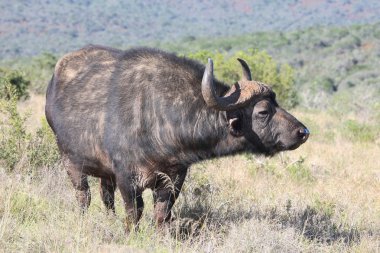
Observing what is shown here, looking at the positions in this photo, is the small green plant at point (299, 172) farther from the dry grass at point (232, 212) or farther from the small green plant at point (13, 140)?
the small green plant at point (13, 140)

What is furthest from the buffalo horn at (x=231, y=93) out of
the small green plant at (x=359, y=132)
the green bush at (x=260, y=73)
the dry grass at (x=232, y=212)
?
the green bush at (x=260, y=73)

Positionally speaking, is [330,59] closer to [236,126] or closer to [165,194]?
[236,126]

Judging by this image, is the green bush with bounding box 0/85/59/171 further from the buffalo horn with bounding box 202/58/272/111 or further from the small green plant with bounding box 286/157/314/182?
the small green plant with bounding box 286/157/314/182

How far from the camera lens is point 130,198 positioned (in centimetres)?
599

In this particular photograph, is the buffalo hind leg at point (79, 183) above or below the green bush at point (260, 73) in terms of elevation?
above

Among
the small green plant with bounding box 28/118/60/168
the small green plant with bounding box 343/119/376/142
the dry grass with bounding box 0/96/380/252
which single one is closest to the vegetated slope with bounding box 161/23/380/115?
the small green plant with bounding box 343/119/376/142

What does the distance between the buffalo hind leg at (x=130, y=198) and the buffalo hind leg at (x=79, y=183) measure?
855 millimetres

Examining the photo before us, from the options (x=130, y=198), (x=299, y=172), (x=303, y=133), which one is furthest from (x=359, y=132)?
(x=130, y=198)

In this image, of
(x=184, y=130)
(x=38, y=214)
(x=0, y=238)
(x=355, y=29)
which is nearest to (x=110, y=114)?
(x=184, y=130)

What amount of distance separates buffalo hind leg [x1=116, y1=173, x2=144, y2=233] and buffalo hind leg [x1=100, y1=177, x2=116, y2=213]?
3.19 ft

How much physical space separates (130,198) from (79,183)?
1002mm

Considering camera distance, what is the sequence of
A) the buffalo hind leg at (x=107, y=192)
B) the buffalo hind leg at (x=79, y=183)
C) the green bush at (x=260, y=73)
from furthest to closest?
the green bush at (x=260, y=73) < the buffalo hind leg at (x=107, y=192) < the buffalo hind leg at (x=79, y=183)

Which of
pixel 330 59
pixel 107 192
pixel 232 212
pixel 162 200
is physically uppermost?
pixel 162 200

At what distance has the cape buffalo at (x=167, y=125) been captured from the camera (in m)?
5.94
